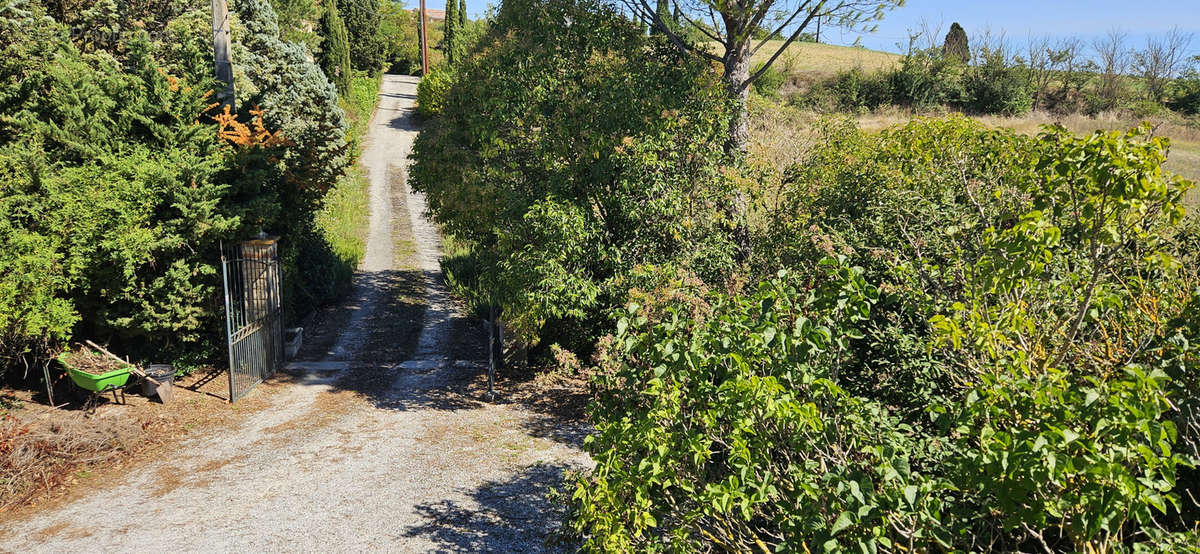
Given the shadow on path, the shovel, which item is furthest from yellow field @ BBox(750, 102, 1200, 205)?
the shovel

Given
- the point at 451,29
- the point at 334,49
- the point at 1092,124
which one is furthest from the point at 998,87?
the point at 451,29

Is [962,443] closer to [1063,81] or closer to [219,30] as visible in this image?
[219,30]

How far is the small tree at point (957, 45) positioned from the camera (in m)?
40.1

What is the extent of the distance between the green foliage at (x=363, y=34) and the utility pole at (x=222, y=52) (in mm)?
33956

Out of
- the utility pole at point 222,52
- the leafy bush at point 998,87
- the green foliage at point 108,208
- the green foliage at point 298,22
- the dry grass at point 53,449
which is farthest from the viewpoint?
the leafy bush at point 998,87

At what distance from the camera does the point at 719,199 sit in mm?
10836

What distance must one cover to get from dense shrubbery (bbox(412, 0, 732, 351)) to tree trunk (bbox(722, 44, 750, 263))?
33 cm

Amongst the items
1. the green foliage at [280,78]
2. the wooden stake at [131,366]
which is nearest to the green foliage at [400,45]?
the green foliage at [280,78]

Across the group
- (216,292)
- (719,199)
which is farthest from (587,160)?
(216,292)

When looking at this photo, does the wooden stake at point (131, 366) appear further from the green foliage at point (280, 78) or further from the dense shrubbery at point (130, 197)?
the green foliage at point (280, 78)

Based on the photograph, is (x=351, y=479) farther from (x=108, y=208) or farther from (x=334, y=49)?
(x=334, y=49)

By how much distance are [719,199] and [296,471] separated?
6.95m

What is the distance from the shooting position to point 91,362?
33.3 feet

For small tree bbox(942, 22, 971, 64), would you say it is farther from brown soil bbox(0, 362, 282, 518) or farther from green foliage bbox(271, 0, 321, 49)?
brown soil bbox(0, 362, 282, 518)
